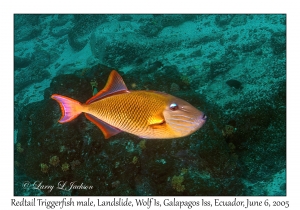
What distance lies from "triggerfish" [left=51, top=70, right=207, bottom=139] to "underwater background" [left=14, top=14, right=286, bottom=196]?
108 inches

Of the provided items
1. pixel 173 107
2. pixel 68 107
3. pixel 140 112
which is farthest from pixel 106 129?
pixel 173 107

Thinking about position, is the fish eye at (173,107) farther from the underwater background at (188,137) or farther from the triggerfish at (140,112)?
the underwater background at (188,137)

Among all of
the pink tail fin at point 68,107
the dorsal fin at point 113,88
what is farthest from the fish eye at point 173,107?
the pink tail fin at point 68,107

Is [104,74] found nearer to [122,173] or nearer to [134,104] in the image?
[122,173]

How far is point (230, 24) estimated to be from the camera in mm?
12555

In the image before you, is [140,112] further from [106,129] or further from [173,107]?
[106,129]

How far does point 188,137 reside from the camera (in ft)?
15.1

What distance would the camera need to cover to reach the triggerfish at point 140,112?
1.65 m

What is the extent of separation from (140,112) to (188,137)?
304 centimetres

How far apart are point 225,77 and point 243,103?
213 cm

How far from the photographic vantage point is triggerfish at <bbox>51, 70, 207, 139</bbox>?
5.43 ft

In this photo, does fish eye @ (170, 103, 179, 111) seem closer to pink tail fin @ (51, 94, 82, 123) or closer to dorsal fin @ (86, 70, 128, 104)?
dorsal fin @ (86, 70, 128, 104)
